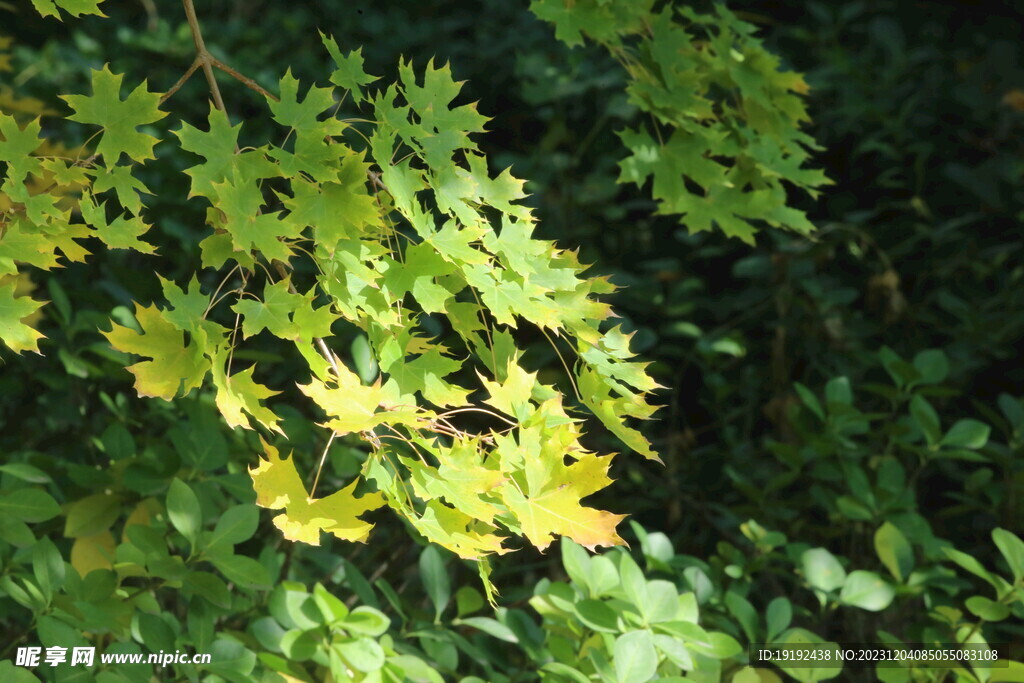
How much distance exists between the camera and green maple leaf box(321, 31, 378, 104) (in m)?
0.95

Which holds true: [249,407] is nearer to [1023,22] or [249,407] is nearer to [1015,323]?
[1015,323]

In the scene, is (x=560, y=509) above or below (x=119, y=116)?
below

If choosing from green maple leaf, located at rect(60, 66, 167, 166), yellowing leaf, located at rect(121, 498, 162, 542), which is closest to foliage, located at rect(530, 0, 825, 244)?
green maple leaf, located at rect(60, 66, 167, 166)

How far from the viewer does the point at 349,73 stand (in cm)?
97

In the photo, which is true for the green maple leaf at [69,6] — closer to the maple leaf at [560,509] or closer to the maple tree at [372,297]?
the maple tree at [372,297]

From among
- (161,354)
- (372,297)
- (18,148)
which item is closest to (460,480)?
(372,297)

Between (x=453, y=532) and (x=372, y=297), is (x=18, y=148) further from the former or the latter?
(x=453, y=532)

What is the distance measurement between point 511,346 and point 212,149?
0.33 metres

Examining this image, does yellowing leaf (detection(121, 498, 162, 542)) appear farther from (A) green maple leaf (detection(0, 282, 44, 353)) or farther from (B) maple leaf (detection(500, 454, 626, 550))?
(B) maple leaf (detection(500, 454, 626, 550))

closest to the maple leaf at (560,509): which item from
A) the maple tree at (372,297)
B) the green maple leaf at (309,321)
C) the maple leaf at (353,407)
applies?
the maple tree at (372,297)

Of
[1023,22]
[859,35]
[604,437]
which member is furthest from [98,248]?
[1023,22]

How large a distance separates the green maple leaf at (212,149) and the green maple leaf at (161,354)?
0.12m

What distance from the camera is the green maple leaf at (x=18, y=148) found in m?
0.86

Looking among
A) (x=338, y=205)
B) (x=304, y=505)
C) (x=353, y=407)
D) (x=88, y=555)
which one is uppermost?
(x=338, y=205)
